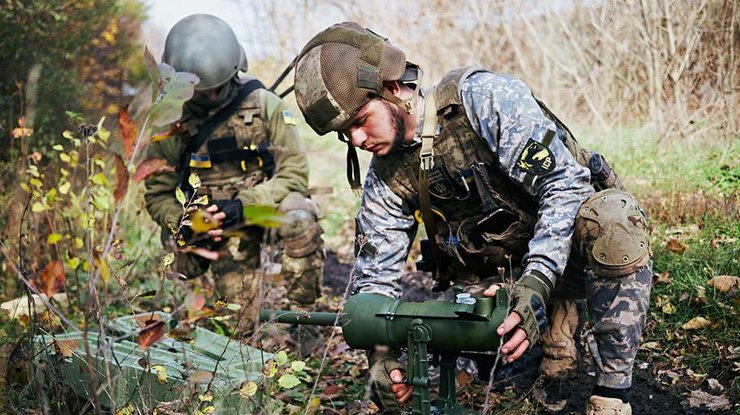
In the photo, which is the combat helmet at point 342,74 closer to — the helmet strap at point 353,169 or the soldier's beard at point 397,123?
the soldier's beard at point 397,123

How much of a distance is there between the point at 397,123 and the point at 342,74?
1.00ft

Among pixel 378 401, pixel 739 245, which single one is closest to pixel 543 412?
pixel 378 401

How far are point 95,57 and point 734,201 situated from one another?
6923 millimetres

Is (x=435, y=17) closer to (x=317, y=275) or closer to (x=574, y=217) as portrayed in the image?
(x=317, y=275)

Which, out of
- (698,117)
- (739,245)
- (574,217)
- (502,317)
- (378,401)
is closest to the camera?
(502,317)

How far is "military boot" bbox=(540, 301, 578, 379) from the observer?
3.18 m

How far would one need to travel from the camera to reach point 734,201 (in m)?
4.36

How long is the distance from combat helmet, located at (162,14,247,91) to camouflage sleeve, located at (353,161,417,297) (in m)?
1.58

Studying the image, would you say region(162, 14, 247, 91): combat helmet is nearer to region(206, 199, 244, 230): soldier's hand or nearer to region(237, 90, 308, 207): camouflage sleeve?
region(237, 90, 308, 207): camouflage sleeve

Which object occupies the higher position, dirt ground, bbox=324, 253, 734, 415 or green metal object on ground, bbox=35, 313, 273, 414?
green metal object on ground, bbox=35, 313, 273, 414

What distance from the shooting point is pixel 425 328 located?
2383mm

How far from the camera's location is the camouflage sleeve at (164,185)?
14.8 ft

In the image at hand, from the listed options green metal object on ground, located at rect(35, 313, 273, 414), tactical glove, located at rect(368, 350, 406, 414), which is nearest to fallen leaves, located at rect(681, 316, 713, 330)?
tactical glove, located at rect(368, 350, 406, 414)

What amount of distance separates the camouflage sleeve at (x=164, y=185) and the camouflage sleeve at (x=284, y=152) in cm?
54
